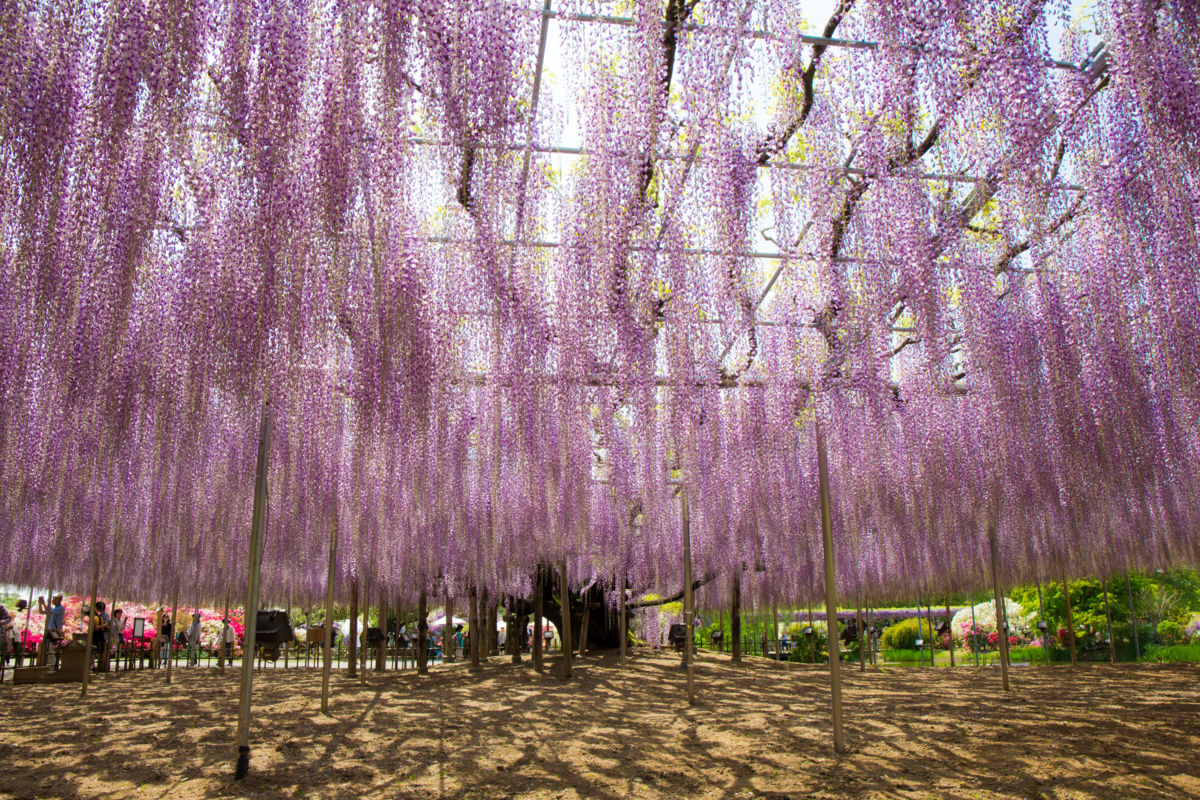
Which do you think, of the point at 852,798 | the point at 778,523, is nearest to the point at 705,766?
the point at 852,798

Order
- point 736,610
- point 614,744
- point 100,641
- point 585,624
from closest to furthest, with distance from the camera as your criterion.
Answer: point 614,744
point 100,641
point 736,610
point 585,624

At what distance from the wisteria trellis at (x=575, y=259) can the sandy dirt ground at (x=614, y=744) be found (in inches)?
98.2

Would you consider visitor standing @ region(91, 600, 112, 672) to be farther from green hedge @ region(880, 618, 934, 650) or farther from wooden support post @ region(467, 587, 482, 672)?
green hedge @ region(880, 618, 934, 650)

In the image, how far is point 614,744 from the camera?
624cm

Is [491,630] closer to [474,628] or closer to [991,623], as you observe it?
[474,628]

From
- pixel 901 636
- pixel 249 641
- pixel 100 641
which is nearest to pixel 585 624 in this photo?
pixel 100 641

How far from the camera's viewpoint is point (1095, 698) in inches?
341

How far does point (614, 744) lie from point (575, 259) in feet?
14.6

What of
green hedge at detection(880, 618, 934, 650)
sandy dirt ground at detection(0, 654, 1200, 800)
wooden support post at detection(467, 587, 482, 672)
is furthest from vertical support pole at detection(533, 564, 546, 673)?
green hedge at detection(880, 618, 934, 650)

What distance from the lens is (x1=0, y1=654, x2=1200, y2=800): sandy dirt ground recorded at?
4840 mm

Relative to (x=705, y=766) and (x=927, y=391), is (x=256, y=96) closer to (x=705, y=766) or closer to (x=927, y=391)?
(x=705, y=766)

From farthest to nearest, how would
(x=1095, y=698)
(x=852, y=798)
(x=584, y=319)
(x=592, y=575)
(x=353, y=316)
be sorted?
(x=592, y=575), (x=1095, y=698), (x=584, y=319), (x=353, y=316), (x=852, y=798)

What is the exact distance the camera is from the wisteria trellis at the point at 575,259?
15.5 ft

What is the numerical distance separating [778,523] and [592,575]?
642 cm
